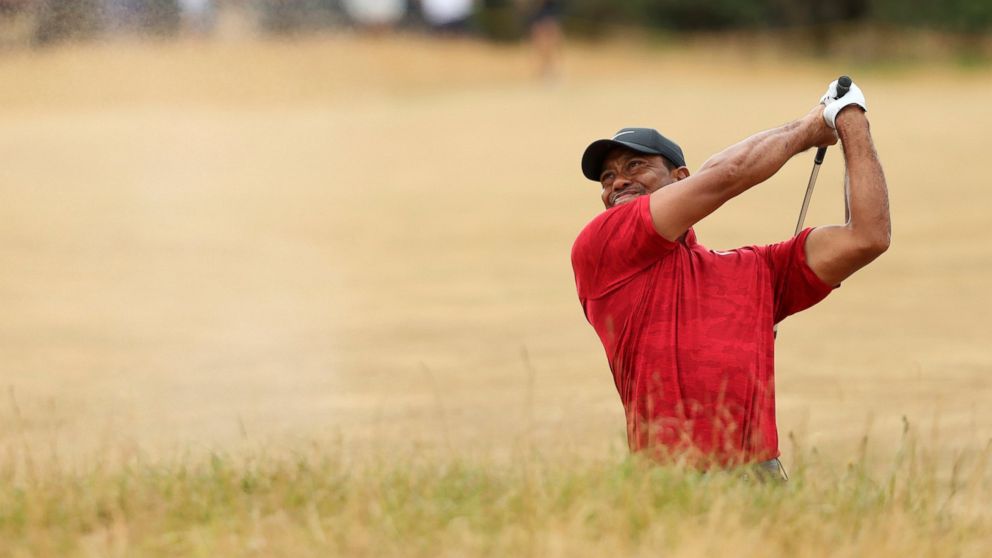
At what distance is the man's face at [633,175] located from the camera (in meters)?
4.69

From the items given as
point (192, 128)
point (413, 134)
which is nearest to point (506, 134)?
point (413, 134)

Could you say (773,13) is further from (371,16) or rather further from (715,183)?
(715,183)

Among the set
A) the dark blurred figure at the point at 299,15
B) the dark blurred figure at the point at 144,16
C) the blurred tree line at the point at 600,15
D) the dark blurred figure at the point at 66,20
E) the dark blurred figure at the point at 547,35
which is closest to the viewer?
the dark blurred figure at the point at 547,35

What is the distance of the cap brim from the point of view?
4594 millimetres

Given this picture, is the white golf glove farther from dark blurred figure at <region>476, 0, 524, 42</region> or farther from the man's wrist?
dark blurred figure at <region>476, 0, 524, 42</region>

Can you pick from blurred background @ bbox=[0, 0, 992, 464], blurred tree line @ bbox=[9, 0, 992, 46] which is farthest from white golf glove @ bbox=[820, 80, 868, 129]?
blurred tree line @ bbox=[9, 0, 992, 46]

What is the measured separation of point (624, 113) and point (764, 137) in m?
22.7

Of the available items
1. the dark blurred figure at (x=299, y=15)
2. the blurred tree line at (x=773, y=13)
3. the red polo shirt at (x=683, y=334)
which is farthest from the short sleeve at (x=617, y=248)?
the dark blurred figure at (x=299, y=15)

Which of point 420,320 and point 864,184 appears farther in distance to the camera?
point 420,320

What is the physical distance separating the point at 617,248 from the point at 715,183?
35 centimetres

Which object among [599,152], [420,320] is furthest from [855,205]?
[420,320]

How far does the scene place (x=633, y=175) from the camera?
4.70 m

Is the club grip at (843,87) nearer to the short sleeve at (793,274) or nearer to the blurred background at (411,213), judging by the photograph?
the short sleeve at (793,274)

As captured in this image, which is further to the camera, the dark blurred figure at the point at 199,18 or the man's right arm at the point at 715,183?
the dark blurred figure at the point at 199,18
